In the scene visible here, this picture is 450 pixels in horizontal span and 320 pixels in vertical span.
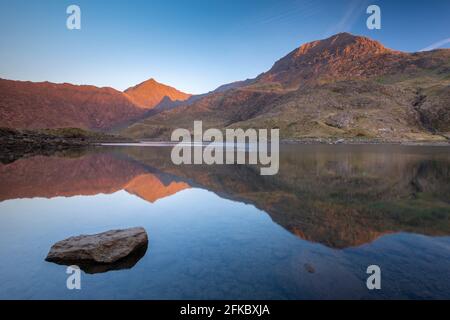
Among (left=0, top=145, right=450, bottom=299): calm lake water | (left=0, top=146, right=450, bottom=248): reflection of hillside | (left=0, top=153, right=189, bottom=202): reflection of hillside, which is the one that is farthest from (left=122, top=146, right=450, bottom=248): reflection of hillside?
(left=0, top=153, right=189, bottom=202): reflection of hillside

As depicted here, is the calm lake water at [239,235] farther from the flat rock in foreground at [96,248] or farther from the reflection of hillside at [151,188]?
the flat rock in foreground at [96,248]

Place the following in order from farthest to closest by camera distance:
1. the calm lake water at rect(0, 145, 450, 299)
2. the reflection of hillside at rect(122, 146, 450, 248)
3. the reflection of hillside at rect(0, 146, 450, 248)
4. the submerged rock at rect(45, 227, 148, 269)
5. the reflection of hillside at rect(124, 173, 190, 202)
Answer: the reflection of hillside at rect(124, 173, 190, 202), the reflection of hillside at rect(0, 146, 450, 248), the reflection of hillside at rect(122, 146, 450, 248), the submerged rock at rect(45, 227, 148, 269), the calm lake water at rect(0, 145, 450, 299)

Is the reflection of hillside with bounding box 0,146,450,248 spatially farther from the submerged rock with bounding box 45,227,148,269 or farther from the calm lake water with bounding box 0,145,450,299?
the submerged rock with bounding box 45,227,148,269

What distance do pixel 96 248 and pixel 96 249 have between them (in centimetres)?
4

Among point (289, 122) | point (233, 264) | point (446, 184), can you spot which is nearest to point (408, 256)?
point (233, 264)

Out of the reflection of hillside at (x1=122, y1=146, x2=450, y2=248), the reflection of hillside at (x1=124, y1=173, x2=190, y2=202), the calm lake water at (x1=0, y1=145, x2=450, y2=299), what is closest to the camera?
the calm lake water at (x1=0, y1=145, x2=450, y2=299)

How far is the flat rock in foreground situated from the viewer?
10.4 m

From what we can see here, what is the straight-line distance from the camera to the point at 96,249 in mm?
10477

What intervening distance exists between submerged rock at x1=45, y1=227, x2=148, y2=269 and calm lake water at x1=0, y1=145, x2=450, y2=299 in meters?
0.46

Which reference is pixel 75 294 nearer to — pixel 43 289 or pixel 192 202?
pixel 43 289

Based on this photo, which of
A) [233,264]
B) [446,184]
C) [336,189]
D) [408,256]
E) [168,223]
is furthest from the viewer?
[446,184]

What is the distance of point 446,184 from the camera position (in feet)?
93.4

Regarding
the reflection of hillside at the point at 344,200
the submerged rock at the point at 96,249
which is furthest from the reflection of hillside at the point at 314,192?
the submerged rock at the point at 96,249

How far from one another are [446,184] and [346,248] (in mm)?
23352
